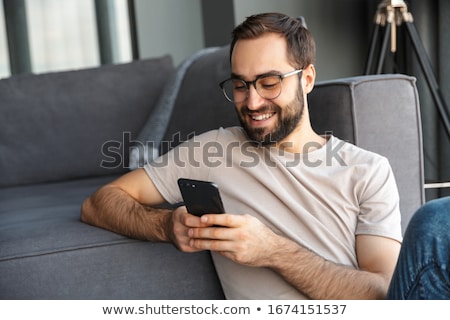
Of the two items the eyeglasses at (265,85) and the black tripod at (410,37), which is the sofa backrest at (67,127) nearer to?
the black tripod at (410,37)

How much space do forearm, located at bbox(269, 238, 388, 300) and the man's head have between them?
1.00ft

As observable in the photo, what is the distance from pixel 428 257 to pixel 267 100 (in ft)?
2.12

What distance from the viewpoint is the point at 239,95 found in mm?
1550

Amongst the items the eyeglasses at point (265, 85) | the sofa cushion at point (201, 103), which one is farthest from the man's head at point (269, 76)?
the sofa cushion at point (201, 103)

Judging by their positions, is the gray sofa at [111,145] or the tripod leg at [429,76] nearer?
the gray sofa at [111,145]

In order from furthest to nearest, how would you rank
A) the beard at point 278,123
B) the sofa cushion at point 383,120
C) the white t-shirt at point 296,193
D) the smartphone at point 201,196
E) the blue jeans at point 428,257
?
the sofa cushion at point 383,120, the beard at point 278,123, the white t-shirt at point 296,193, the smartphone at point 201,196, the blue jeans at point 428,257

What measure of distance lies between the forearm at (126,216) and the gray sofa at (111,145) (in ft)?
0.11

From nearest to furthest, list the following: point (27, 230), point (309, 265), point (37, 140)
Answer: point (309, 265) → point (27, 230) → point (37, 140)

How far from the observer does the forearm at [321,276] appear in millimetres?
1293
